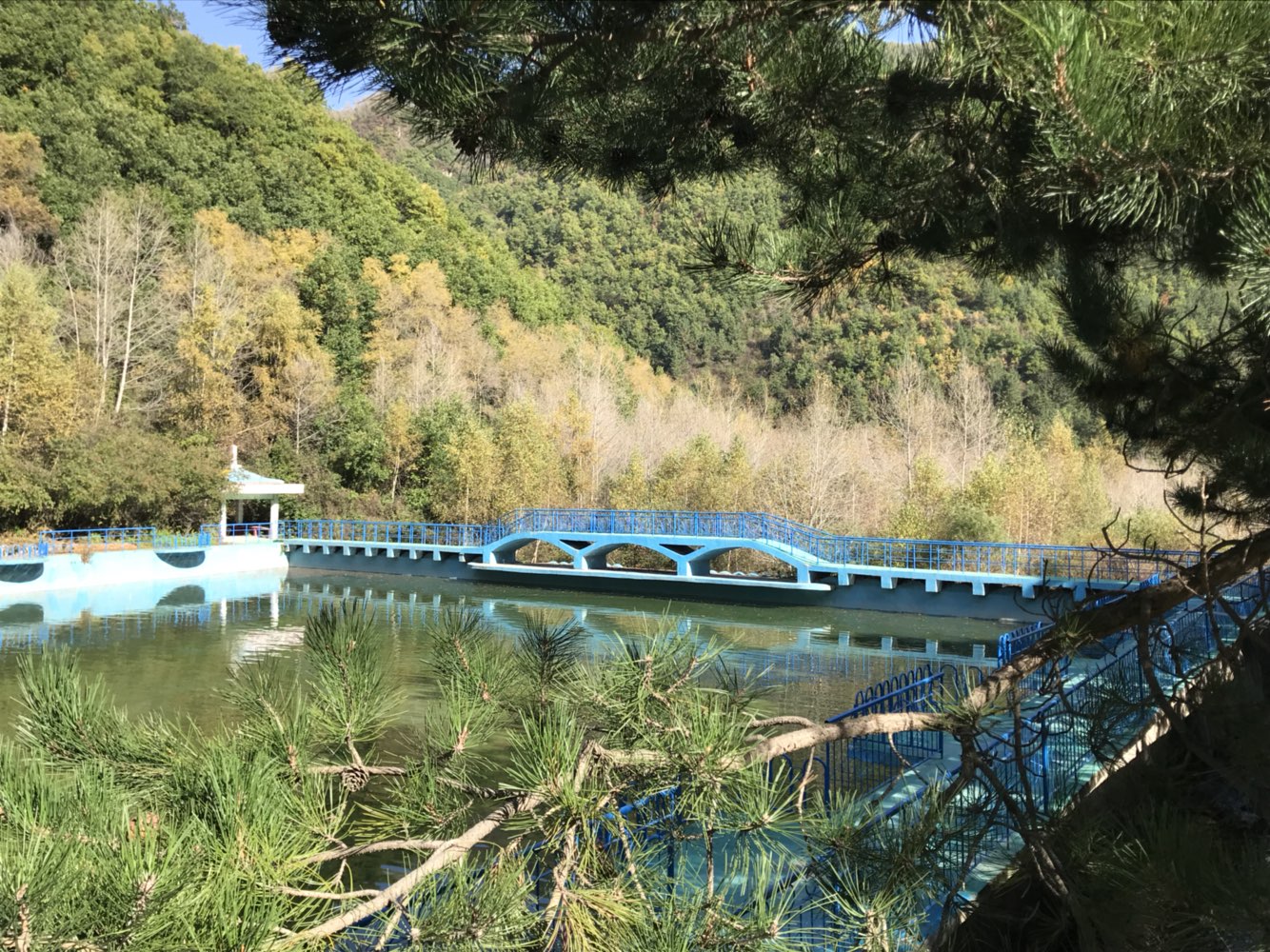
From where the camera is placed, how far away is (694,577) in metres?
17.6

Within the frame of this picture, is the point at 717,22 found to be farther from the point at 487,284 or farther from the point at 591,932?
the point at 487,284

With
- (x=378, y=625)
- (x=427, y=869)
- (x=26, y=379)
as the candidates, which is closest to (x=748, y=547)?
(x=378, y=625)

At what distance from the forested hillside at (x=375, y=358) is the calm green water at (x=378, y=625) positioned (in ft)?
12.5

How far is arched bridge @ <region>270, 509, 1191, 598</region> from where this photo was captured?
49.9ft

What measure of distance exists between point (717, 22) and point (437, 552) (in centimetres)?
2064

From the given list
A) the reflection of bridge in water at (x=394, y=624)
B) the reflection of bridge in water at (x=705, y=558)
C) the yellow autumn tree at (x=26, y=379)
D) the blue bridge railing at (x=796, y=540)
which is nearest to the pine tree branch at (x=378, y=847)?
the reflection of bridge in water at (x=394, y=624)

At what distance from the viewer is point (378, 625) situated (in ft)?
28.6

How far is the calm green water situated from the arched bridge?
63cm

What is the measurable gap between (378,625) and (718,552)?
10.4m

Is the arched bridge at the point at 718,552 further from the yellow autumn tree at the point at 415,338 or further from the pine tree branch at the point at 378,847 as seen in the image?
the pine tree branch at the point at 378,847

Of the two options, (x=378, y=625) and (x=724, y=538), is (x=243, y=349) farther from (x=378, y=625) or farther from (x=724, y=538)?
(x=378, y=625)

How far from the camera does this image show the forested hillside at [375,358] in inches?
785

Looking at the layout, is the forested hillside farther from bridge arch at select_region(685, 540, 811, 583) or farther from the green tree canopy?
the green tree canopy

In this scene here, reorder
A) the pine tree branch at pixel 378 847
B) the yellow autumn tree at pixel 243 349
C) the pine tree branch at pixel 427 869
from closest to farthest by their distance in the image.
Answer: the pine tree branch at pixel 427 869
the pine tree branch at pixel 378 847
the yellow autumn tree at pixel 243 349
